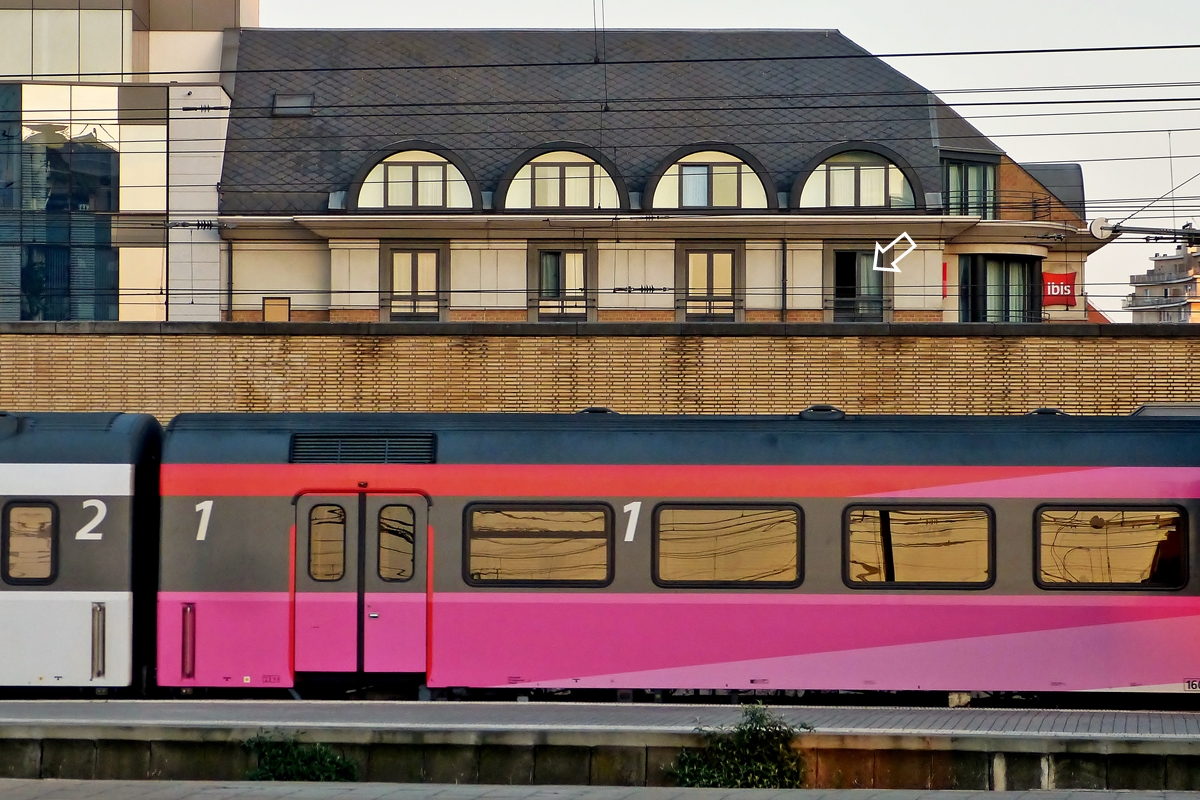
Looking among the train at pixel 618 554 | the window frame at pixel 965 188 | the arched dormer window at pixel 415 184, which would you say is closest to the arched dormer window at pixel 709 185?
the arched dormer window at pixel 415 184

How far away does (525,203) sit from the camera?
99.2ft

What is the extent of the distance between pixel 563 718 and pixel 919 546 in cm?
381

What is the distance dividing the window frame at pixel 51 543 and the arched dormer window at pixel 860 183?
67.8ft

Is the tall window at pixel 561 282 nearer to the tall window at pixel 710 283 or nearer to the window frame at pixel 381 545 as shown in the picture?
the tall window at pixel 710 283

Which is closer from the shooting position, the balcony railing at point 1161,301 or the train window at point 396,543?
the train window at point 396,543

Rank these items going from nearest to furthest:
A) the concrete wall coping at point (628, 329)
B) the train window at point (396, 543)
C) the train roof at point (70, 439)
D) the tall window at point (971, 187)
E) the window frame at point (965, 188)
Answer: the train window at point (396, 543)
the train roof at point (70, 439)
the concrete wall coping at point (628, 329)
the window frame at point (965, 188)
the tall window at point (971, 187)

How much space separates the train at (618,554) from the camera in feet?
41.2

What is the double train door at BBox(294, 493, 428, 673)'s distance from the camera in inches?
501

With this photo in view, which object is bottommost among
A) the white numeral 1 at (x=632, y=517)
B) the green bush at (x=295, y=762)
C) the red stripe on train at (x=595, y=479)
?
the green bush at (x=295, y=762)

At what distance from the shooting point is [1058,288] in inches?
1339

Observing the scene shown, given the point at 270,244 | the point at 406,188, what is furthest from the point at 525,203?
the point at 270,244

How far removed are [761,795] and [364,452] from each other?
5616mm

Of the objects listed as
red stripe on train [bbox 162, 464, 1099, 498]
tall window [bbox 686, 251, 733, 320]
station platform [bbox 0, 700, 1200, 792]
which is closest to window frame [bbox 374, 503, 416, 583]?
red stripe on train [bbox 162, 464, 1099, 498]

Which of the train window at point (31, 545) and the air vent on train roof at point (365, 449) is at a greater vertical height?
the air vent on train roof at point (365, 449)
